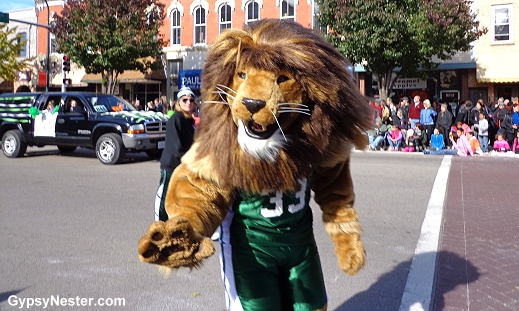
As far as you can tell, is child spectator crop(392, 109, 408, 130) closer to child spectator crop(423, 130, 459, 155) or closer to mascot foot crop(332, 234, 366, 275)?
child spectator crop(423, 130, 459, 155)

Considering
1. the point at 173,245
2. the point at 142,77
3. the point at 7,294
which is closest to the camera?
the point at 173,245

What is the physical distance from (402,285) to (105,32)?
21354 millimetres

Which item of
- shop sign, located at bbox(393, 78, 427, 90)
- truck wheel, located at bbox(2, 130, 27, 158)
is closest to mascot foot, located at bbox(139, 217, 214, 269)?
truck wheel, located at bbox(2, 130, 27, 158)

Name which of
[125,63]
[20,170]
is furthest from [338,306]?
[125,63]

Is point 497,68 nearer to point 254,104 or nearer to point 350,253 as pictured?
point 350,253

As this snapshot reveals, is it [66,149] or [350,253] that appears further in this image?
[66,149]

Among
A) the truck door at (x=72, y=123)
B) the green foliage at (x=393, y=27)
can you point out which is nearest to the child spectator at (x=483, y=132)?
the green foliage at (x=393, y=27)

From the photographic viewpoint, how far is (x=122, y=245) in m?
5.54

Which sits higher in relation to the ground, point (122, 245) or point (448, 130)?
point (448, 130)

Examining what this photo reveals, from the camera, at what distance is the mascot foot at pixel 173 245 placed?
196cm

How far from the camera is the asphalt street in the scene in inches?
162

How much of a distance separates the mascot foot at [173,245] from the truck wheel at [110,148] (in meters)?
10.6

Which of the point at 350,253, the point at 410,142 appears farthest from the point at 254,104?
the point at 410,142

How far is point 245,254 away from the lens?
2428 mm
